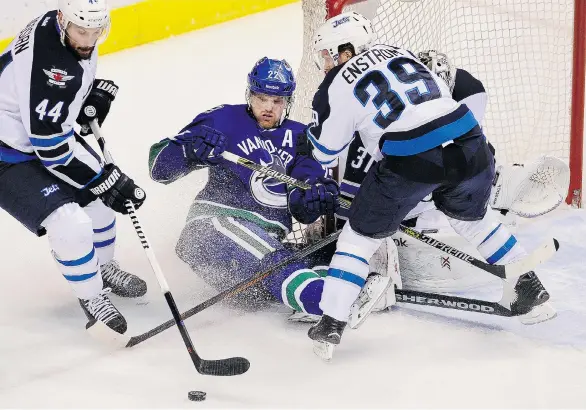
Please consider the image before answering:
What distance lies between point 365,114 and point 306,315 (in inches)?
28.4

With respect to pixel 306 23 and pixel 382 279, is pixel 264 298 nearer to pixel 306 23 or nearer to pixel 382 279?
pixel 382 279

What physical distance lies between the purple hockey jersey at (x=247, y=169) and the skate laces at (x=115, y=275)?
1.05 ft

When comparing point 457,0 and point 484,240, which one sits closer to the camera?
point 484,240

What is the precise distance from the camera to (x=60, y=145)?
3238 millimetres

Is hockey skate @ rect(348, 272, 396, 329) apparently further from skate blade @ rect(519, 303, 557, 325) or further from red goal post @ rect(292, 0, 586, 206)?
red goal post @ rect(292, 0, 586, 206)

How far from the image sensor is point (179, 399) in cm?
298

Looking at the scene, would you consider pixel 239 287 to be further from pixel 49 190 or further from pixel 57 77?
pixel 57 77

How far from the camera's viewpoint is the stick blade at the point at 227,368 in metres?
3.06

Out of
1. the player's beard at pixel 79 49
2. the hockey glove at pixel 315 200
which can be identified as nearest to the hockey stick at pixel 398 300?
the hockey glove at pixel 315 200

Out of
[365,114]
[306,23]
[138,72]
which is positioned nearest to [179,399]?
[365,114]

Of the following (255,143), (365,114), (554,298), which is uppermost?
(365,114)

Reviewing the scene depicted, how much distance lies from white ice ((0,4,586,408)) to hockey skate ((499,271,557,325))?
0.06m

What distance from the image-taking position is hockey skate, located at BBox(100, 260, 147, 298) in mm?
3729

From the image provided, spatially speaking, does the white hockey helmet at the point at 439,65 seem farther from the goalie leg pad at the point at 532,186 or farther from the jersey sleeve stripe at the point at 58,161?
the jersey sleeve stripe at the point at 58,161
